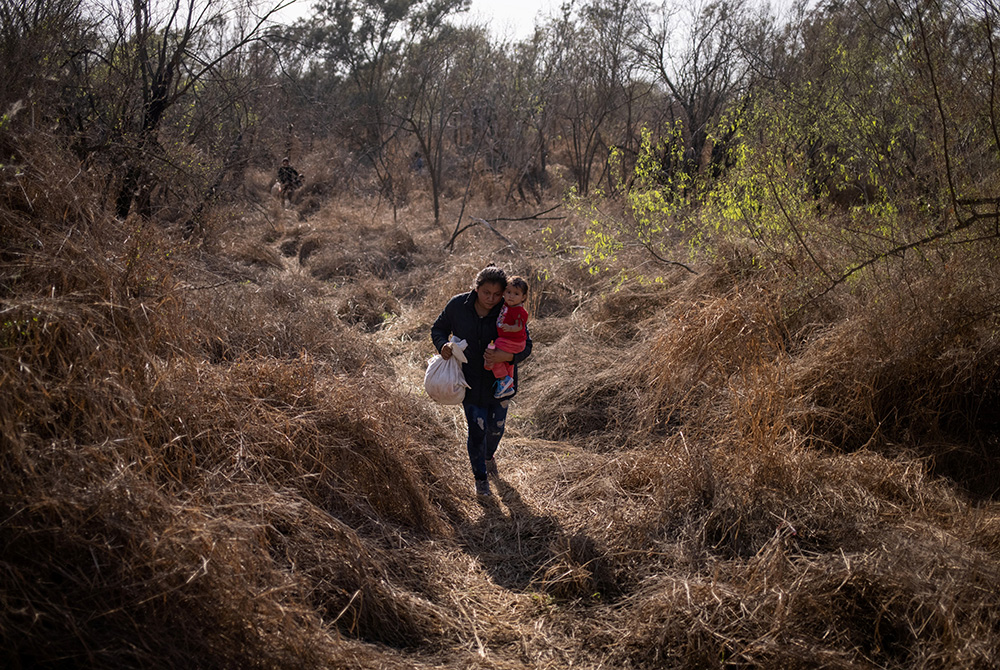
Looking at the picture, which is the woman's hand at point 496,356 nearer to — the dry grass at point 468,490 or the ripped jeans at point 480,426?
the ripped jeans at point 480,426

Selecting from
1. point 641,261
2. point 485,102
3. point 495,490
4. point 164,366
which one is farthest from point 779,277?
point 485,102

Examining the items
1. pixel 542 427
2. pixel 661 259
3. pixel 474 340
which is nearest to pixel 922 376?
pixel 542 427

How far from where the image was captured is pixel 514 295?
408 centimetres

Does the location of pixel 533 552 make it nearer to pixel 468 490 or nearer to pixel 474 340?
pixel 468 490

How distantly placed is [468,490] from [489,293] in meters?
1.14

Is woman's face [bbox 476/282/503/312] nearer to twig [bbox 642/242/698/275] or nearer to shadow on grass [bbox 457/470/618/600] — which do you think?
shadow on grass [bbox 457/470/618/600]

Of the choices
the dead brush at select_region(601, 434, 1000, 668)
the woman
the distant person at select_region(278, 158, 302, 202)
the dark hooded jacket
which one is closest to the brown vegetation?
the dead brush at select_region(601, 434, 1000, 668)

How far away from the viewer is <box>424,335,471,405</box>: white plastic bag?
408 cm

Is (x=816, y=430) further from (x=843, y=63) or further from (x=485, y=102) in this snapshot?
(x=485, y=102)

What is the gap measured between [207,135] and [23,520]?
22.5 ft

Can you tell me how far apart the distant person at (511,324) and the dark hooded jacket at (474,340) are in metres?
0.06

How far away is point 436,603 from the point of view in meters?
3.08

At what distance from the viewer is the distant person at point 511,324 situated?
4074 mm

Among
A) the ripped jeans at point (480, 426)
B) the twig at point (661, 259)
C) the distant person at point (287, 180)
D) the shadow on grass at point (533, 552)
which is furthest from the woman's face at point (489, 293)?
the distant person at point (287, 180)
